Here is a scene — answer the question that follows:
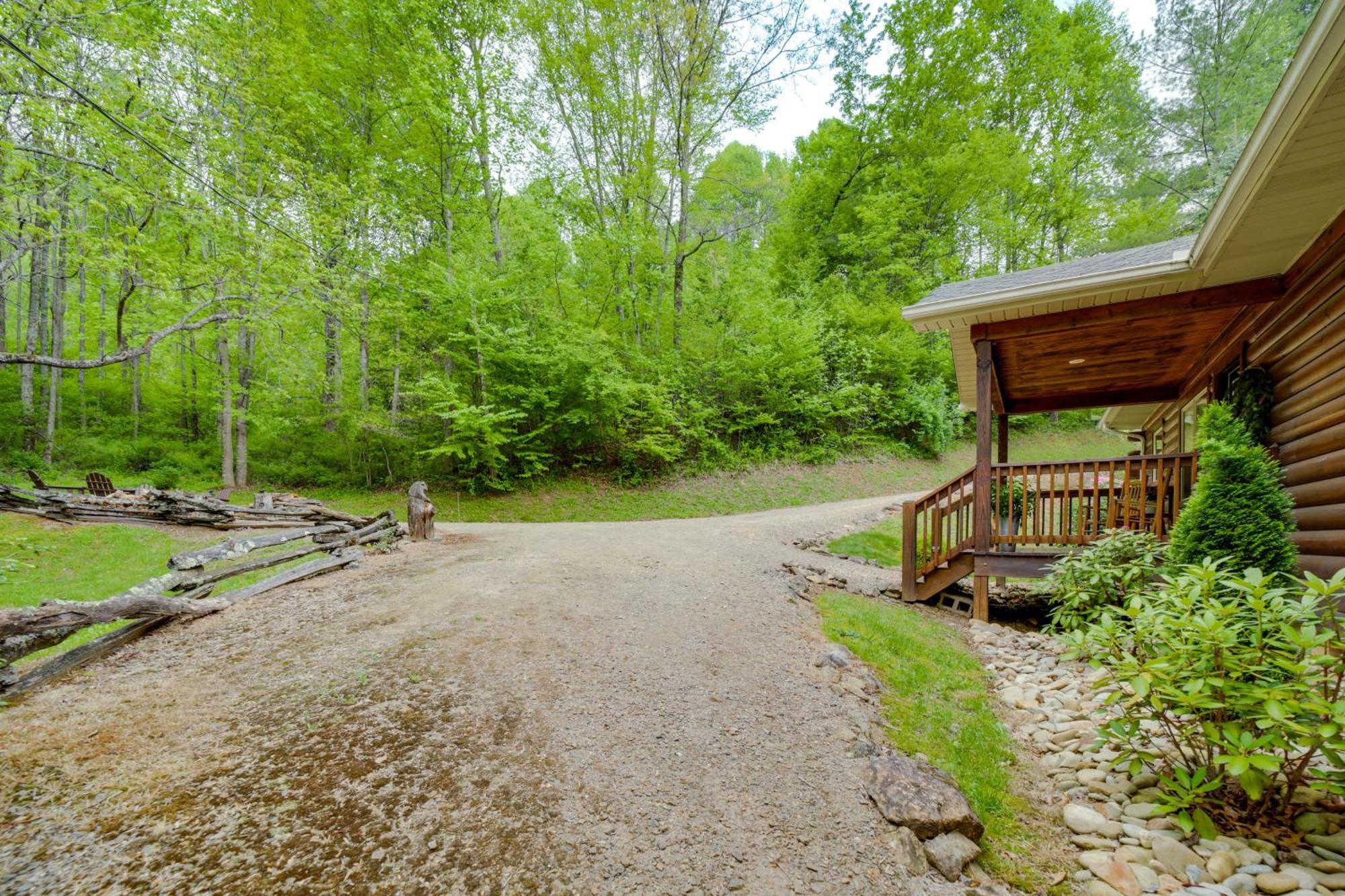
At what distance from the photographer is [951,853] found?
190cm

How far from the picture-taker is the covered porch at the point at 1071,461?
4680 millimetres

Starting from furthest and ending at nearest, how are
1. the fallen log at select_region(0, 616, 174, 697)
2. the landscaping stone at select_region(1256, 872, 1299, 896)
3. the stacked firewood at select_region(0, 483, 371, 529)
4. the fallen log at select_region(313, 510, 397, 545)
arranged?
the stacked firewood at select_region(0, 483, 371, 529)
the fallen log at select_region(313, 510, 397, 545)
the fallen log at select_region(0, 616, 174, 697)
the landscaping stone at select_region(1256, 872, 1299, 896)

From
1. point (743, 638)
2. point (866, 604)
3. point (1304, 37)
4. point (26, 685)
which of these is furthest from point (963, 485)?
point (26, 685)

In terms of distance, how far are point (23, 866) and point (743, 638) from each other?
3.60m

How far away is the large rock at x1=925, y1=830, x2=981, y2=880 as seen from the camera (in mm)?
1850

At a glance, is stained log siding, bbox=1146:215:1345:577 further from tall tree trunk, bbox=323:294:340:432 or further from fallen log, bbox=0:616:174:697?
tall tree trunk, bbox=323:294:340:432

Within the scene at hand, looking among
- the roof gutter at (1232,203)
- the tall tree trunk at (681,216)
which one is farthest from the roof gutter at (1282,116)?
the tall tree trunk at (681,216)

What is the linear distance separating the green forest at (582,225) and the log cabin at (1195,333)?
25.9 ft

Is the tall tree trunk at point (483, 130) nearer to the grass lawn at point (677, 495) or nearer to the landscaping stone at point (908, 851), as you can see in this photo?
the grass lawn at point (677, 495)

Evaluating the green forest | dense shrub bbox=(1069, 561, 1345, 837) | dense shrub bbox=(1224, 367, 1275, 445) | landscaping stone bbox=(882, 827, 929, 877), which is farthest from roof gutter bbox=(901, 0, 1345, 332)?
the green forest

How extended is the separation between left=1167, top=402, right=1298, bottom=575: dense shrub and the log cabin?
21 centimetres

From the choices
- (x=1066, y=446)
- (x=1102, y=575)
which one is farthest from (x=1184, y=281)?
(x=1066, y=446)

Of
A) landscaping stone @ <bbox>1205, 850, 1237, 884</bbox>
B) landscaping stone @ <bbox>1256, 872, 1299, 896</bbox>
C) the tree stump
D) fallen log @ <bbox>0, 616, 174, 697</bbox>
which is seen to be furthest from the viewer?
the tree stump

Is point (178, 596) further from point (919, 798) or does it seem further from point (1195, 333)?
point (1195, 333)
